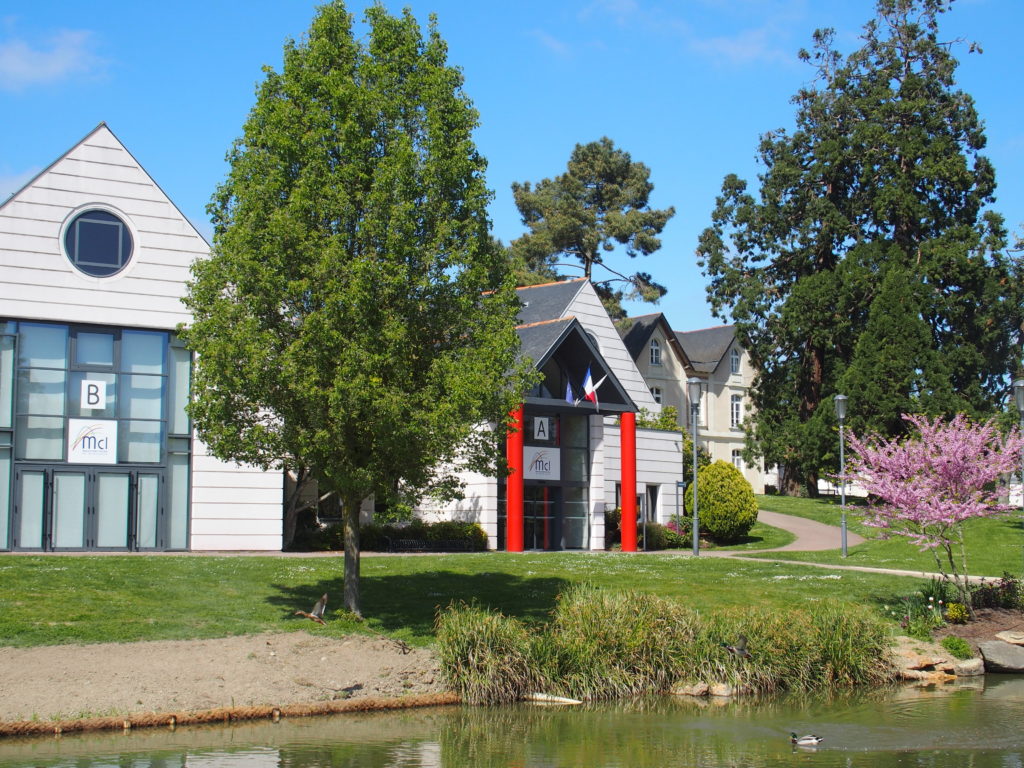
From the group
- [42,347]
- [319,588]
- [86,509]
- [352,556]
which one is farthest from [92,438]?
[352,556]

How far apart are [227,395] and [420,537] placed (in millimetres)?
14797

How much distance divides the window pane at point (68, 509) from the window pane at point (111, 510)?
0.38m

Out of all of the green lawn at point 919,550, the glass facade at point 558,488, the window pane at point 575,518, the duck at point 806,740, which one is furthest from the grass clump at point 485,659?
the window pane at point 575,518

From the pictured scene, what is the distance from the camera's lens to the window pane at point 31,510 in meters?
26.3

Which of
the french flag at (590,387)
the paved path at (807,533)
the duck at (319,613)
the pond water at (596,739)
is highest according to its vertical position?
the french flag at (590,387)

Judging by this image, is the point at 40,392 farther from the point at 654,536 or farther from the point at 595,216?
the point at 595,216

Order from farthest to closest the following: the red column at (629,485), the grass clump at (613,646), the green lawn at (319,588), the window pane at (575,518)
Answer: the window pane at (575,518)
the red column at (629,485)
the green lawn at (319,588)
the grass clump at (613,646)

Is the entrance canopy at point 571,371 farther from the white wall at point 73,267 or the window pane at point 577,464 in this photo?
the white wall at point 73,267

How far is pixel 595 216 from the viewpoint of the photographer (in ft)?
200

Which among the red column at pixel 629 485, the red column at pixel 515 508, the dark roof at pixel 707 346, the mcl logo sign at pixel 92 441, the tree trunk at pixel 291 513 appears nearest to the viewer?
the mcl logo sign at pixel 92 441

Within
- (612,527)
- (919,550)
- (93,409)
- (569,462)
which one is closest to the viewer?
(919,550)

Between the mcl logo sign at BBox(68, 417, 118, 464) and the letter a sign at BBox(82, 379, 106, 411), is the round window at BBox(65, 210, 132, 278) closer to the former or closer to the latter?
the letter a sign at BBox(82, 379, 106, 411)

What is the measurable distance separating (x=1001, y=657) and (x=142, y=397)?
64.6 feet

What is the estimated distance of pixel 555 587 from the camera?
23.0m
